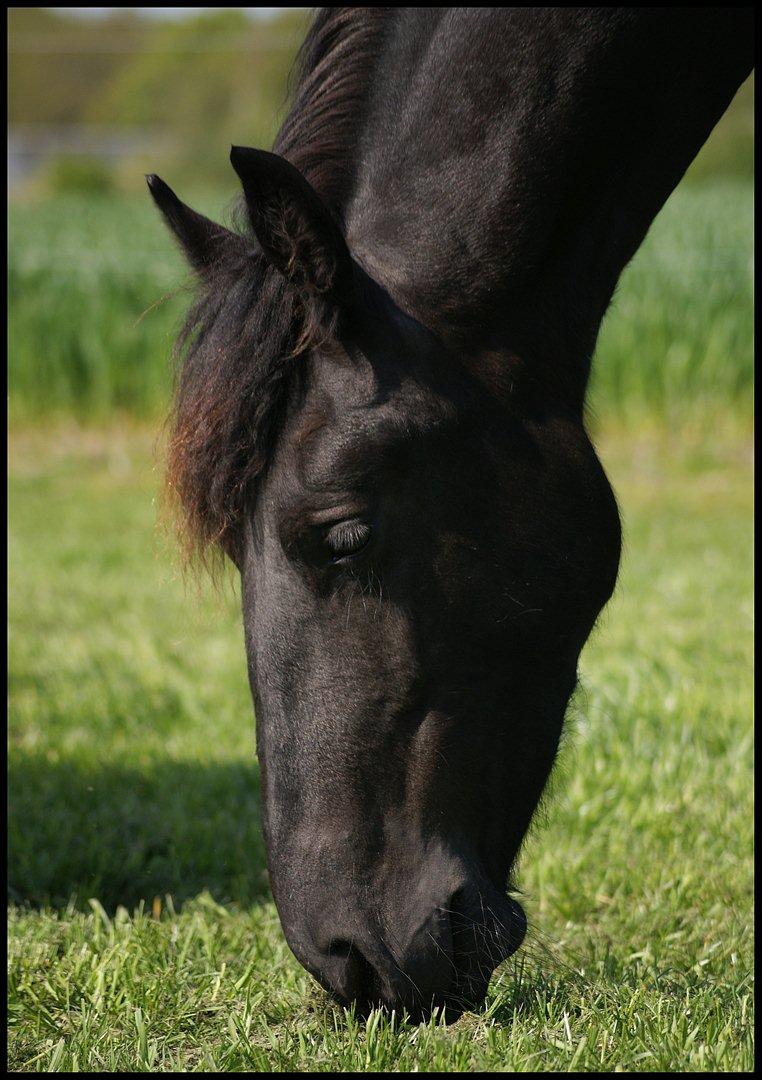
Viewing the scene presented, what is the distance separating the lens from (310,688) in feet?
6.61

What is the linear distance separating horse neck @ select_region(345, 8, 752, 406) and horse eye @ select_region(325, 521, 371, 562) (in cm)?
40

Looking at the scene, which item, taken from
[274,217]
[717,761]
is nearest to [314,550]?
[274,217]

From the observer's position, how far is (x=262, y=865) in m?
3.26

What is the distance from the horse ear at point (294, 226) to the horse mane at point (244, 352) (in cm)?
5

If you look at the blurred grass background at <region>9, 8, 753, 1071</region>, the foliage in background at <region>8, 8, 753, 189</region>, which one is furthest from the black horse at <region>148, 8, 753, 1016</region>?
the foliage in background at <region>8, 8, 753, 189</region>

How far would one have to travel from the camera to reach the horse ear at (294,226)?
186 centimetres

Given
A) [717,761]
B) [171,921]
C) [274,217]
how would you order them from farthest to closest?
1. [717,761]
2. [171,921]
3. [274,217]

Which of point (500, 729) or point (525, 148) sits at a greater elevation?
point (525, 148)

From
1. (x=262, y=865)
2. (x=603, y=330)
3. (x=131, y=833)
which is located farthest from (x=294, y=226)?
(x=603, y=330)

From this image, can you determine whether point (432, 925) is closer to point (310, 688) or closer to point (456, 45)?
point (310, 688)

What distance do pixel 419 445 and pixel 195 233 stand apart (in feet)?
2.04

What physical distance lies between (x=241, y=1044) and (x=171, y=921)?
83 cm

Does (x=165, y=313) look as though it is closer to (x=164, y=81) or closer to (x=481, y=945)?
(x=481, y=945)

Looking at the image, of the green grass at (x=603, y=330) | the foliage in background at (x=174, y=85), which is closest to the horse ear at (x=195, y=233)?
the green grass at (x=603, y=330)
